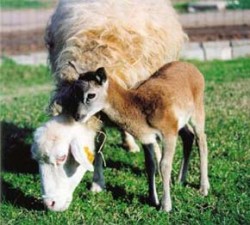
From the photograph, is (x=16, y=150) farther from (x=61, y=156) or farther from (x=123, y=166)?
(x=61, y=156)

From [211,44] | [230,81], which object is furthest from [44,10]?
[230,81]

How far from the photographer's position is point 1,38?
1847cm

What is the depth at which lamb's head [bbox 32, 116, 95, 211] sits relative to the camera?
5.78 metres

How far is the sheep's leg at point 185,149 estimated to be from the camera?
6.76 meters

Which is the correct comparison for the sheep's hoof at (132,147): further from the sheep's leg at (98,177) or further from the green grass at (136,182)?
the sheep's leg at (98,177)


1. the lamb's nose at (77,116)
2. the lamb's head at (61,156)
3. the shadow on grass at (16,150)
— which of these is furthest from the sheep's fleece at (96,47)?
the shadow on grass at (16,150)

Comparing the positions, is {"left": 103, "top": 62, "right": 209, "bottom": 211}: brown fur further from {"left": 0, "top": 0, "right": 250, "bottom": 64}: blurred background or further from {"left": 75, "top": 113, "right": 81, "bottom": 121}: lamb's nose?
{"left": 0, "top": 0, "right": 250, "bottom": 64}: blurred background

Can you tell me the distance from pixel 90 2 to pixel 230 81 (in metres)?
4.89

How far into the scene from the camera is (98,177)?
22.3ft

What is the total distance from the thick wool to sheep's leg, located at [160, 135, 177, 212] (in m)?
0.75

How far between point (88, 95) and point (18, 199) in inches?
66.1

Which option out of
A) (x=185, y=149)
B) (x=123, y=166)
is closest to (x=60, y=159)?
(x=185, y=149)

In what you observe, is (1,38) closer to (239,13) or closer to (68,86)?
(239,13)

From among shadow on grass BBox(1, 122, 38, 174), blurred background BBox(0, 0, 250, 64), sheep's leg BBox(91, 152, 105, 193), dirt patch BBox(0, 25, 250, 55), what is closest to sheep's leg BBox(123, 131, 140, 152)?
shadow on grass BBox(1, 122, 38, 174)
